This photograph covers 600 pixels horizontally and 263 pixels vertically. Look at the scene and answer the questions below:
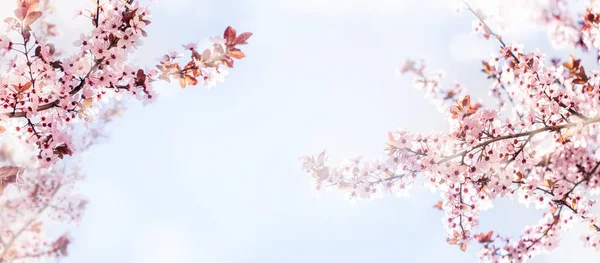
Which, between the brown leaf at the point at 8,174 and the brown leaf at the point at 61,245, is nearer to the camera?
the brown leaf at the point at 8,174

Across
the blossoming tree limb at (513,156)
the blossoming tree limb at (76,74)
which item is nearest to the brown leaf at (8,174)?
the blossoming tree limb at (76,74)

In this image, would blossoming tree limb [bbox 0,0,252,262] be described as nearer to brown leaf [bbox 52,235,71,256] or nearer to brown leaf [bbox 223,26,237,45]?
brown leaf [bbox 223,26,237,45]

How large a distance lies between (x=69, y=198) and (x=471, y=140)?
10.8m

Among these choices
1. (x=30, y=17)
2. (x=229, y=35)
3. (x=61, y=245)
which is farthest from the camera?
(x=61, y=245)

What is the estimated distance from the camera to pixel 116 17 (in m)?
3.47

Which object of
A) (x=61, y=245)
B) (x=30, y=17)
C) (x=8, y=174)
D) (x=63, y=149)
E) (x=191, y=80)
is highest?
(x=61, y=245)

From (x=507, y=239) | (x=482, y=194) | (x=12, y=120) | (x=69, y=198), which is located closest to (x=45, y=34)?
(x=12, y=120)

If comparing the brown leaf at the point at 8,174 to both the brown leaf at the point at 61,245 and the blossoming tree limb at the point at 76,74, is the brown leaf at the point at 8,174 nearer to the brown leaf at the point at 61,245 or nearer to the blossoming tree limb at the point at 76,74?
the blossoming tree limb at the point at 76,74

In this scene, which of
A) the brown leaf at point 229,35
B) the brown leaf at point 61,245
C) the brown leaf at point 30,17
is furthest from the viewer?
the brown leaf at point 61,245

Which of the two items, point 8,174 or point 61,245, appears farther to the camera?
point 61,245

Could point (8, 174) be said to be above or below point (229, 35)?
below

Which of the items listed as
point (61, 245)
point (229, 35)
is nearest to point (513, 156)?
point (229, 35)

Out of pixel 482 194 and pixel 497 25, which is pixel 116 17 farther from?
pixel 497 25

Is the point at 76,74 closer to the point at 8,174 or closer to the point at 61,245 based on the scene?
the point at 8,174
